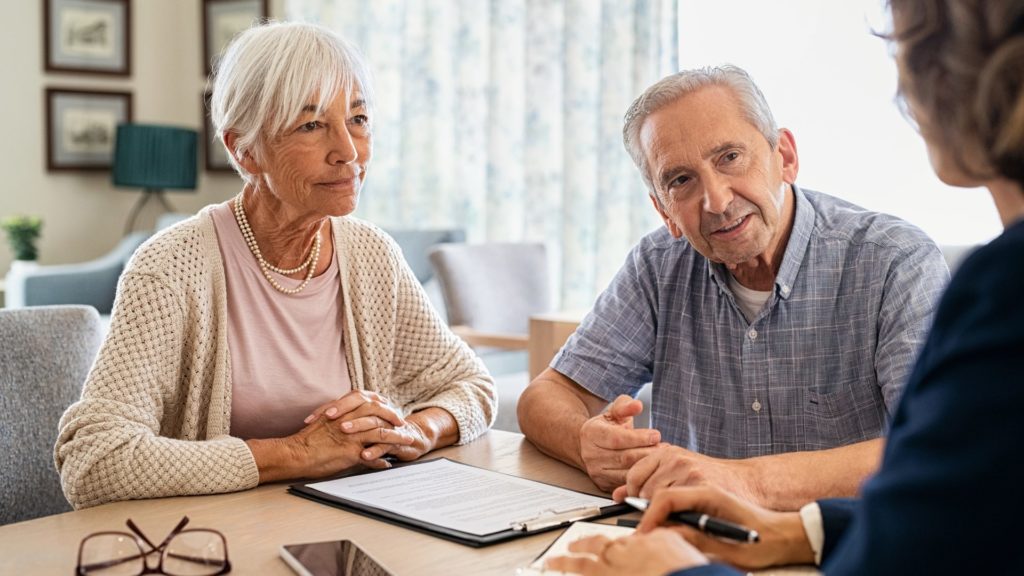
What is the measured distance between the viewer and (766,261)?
1.63m

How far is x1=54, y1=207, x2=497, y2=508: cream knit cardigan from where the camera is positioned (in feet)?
4.40

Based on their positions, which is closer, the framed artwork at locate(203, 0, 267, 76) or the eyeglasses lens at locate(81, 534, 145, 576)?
the eyeglasses lens at locate(81, 534, 145, 576)

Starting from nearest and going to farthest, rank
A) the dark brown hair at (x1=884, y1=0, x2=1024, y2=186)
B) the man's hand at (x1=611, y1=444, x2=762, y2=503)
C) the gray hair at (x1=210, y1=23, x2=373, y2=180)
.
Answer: the dark brown hair at (x1=884, y1=0, x2=1024, y2=186)
the man's hand at (x1=611, y1=444, x2=762, y2=503)
the gray hair at (x1=210, y1=23, x2=373, y2=180)

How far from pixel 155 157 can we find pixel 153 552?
16.7ft

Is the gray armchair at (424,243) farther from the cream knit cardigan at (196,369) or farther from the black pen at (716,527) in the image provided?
the black pen at (716,527)

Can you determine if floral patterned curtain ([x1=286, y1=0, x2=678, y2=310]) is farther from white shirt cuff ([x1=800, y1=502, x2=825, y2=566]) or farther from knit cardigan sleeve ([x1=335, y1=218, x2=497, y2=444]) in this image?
white shirt cuff ([x1=800, y1=502, x2=825, y2=566])

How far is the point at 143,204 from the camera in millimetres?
6168

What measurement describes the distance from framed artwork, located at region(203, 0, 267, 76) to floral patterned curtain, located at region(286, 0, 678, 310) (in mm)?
581

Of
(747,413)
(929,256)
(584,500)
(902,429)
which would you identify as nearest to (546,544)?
(584,500)

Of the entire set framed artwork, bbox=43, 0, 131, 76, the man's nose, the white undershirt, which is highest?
framed artwork, bbox=43, 0, 131, 76

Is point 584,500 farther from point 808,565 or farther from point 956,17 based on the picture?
point 956,17

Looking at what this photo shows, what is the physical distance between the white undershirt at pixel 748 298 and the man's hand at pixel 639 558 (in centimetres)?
78

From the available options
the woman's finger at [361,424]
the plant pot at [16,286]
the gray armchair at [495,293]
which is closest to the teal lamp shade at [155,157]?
the plant pot at [16,286]

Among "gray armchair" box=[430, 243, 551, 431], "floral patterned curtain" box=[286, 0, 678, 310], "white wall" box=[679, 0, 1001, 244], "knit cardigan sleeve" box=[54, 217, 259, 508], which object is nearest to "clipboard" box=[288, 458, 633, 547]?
"knit cardigan sleeve" box=[54, 217, 259, 508]
